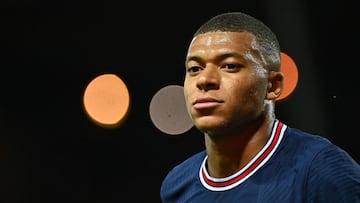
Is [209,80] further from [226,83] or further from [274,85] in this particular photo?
[274,85]

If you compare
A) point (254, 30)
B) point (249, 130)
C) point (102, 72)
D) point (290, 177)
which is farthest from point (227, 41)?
point (102, 72)

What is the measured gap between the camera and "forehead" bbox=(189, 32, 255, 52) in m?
0.97

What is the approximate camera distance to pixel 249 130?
99 cm

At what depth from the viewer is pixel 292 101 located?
2.89 meters

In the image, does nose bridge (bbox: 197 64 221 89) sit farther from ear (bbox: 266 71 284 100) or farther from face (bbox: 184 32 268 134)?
ear (bbox: 266 71 284 100)

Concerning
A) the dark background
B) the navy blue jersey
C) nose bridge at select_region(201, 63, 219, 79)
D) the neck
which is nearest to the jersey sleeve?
the navy blue jersey

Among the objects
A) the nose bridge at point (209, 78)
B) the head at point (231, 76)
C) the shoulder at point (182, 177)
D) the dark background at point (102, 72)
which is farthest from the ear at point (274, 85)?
the dark background at point (102, 72)

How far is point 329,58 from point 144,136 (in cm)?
121

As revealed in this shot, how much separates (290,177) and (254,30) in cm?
31

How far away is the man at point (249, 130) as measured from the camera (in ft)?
2.94

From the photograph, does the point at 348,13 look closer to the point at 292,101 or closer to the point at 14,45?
the point at 292,101

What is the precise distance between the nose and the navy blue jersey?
0.17 metres

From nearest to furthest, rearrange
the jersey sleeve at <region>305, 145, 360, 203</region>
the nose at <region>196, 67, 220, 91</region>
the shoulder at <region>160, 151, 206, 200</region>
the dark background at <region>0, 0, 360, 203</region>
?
the jersey sleeve at <region>305, 145, 360, 203</region> < the nose at <region>196, 67, 220, 91</region> < the shoulder at <region>160, 151, 206, 200</region> < the dark background at <region>0, 0, 360, 203</region>

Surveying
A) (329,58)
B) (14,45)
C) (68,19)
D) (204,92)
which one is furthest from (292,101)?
(204,92)
